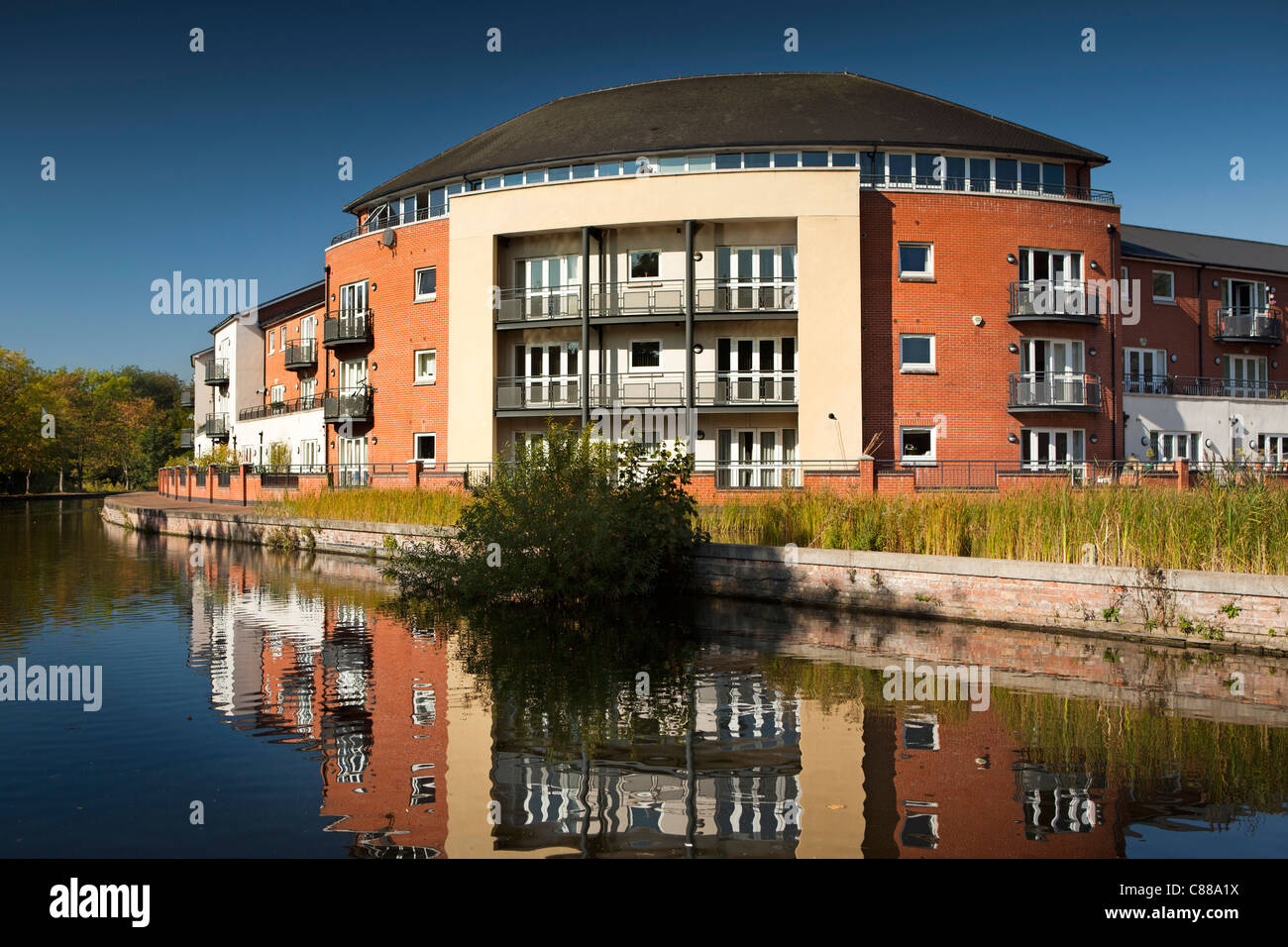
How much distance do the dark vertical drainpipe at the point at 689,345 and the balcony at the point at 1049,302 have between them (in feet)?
32.4

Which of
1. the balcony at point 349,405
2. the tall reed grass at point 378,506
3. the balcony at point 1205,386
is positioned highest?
the balcony at point 1205,386

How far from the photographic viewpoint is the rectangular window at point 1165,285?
3616 centimetres

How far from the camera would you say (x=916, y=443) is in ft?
97.5

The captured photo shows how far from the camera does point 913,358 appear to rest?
30.0m

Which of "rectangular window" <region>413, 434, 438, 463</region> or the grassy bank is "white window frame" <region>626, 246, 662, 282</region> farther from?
the grassy bank

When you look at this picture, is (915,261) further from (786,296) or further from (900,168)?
(786,296)

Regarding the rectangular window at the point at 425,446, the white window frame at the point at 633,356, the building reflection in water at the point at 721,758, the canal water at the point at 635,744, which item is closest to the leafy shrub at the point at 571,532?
the canal water at the point at 635,744

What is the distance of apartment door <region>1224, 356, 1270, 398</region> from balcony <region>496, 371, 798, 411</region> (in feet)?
64.3

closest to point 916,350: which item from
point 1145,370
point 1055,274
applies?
point 1055,274

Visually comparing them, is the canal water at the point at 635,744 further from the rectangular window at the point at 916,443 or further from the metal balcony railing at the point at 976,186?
the metal balcony railing at the point at 976,186

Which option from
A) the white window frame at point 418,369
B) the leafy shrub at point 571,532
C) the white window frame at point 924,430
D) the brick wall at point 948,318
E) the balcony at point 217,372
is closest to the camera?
the leafy shrub at point 571,532

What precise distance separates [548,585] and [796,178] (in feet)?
62.7
